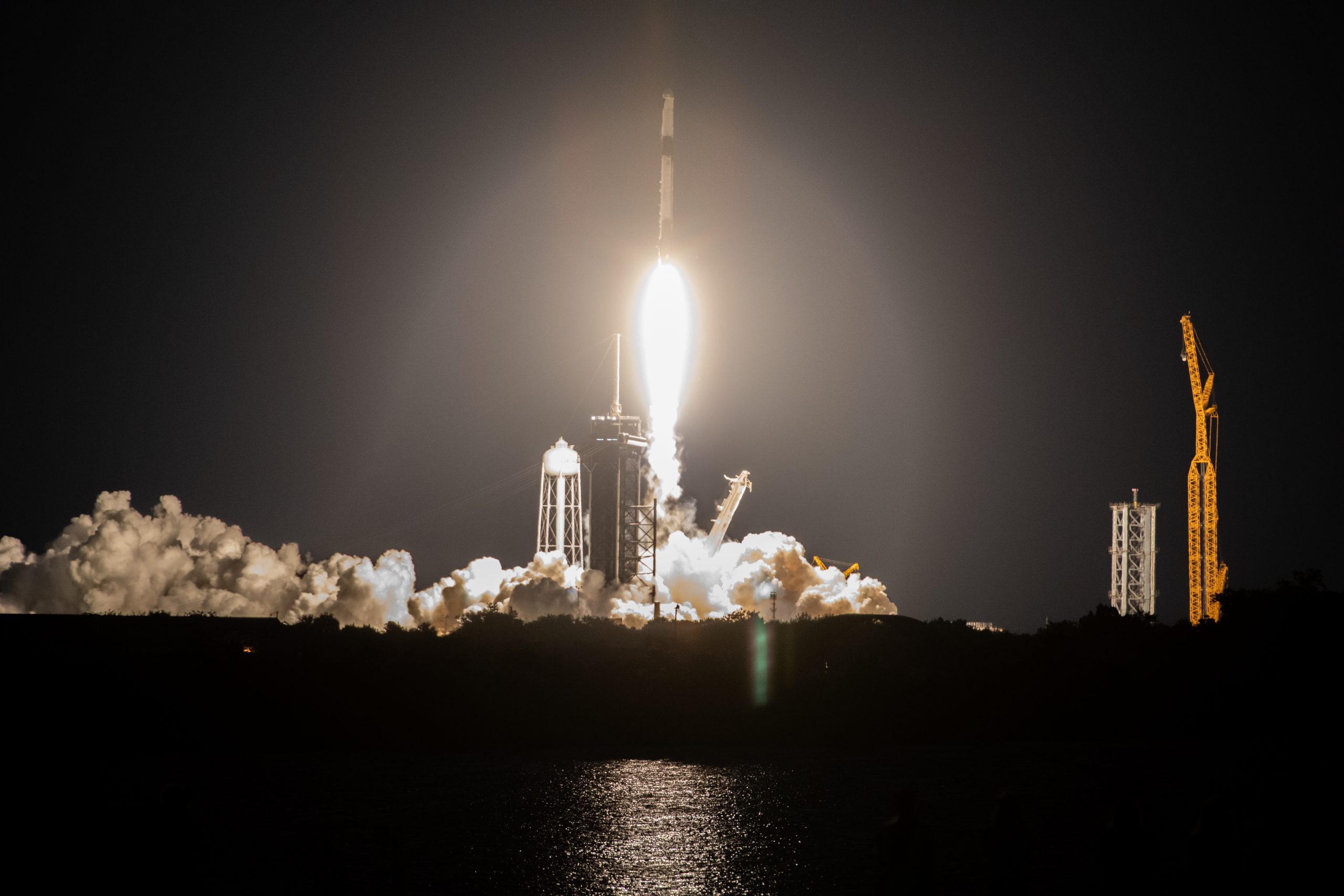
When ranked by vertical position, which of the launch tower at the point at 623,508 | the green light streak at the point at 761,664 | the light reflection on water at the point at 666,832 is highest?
the launch tower at the point at 623,508

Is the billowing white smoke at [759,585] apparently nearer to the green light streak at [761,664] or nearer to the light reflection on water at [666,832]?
the green light streak at [761,664]

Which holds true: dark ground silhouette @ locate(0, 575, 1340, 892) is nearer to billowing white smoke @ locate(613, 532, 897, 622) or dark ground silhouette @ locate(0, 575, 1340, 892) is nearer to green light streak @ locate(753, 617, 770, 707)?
green light streak @ locate(753, 617, 770, 707)

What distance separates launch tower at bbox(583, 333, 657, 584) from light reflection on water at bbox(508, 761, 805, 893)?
1868 inches

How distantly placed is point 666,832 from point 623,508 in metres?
58.7

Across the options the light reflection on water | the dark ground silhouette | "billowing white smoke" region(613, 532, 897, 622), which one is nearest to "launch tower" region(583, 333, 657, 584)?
"billowing white smoke" region(613, 532, 897, 622)

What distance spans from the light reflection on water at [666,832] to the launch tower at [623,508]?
47.5m

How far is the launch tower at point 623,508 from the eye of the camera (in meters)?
82.3

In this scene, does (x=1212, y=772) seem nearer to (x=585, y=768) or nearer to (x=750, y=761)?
(x=750, y=761)

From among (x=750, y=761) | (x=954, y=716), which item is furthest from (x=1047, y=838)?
(x=954, y=716)

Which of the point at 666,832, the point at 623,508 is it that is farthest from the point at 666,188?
the point at 666,832

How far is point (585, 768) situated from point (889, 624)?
33.1 meters

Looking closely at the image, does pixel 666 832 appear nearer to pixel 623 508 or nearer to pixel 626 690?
pixel 626 690

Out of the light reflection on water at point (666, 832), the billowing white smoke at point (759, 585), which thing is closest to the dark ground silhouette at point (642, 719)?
the light reflection on water at point (666, 832)

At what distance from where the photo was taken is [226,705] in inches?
1774
